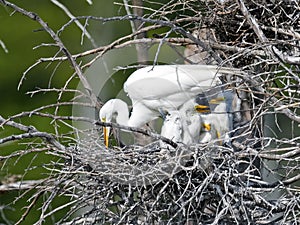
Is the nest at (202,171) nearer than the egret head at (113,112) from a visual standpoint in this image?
Yes

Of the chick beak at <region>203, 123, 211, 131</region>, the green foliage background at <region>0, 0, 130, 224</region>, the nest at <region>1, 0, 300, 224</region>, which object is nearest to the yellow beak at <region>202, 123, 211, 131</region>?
the chick beak at <region>203, 123, 211, 131</region>

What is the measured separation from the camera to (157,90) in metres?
2.37

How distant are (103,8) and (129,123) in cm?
367

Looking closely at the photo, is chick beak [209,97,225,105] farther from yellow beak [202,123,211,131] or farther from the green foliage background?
the green foliage background

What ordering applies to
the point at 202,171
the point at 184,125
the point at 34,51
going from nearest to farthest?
the point at 202,171, the point at 184,125, the point at 34,51

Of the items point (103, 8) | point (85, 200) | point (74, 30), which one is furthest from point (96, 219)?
point (74, 30)

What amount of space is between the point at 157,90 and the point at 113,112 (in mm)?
143

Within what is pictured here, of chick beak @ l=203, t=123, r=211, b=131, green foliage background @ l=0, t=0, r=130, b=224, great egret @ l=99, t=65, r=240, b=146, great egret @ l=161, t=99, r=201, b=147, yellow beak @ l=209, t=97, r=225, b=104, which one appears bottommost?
green foliage background @ l=0, t=0, r=130, b=224

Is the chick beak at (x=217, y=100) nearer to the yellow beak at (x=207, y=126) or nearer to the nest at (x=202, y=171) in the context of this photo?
the yellow beak at (x=207, y=126)

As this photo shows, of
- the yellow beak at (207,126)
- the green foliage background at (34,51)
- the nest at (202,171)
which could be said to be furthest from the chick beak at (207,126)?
the green foliage background at (34,51)

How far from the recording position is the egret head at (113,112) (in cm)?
233

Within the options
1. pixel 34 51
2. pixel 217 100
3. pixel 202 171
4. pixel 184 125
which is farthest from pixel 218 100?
pixel 34 51

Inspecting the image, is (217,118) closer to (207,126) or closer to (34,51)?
(207,126)

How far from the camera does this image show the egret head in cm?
233
